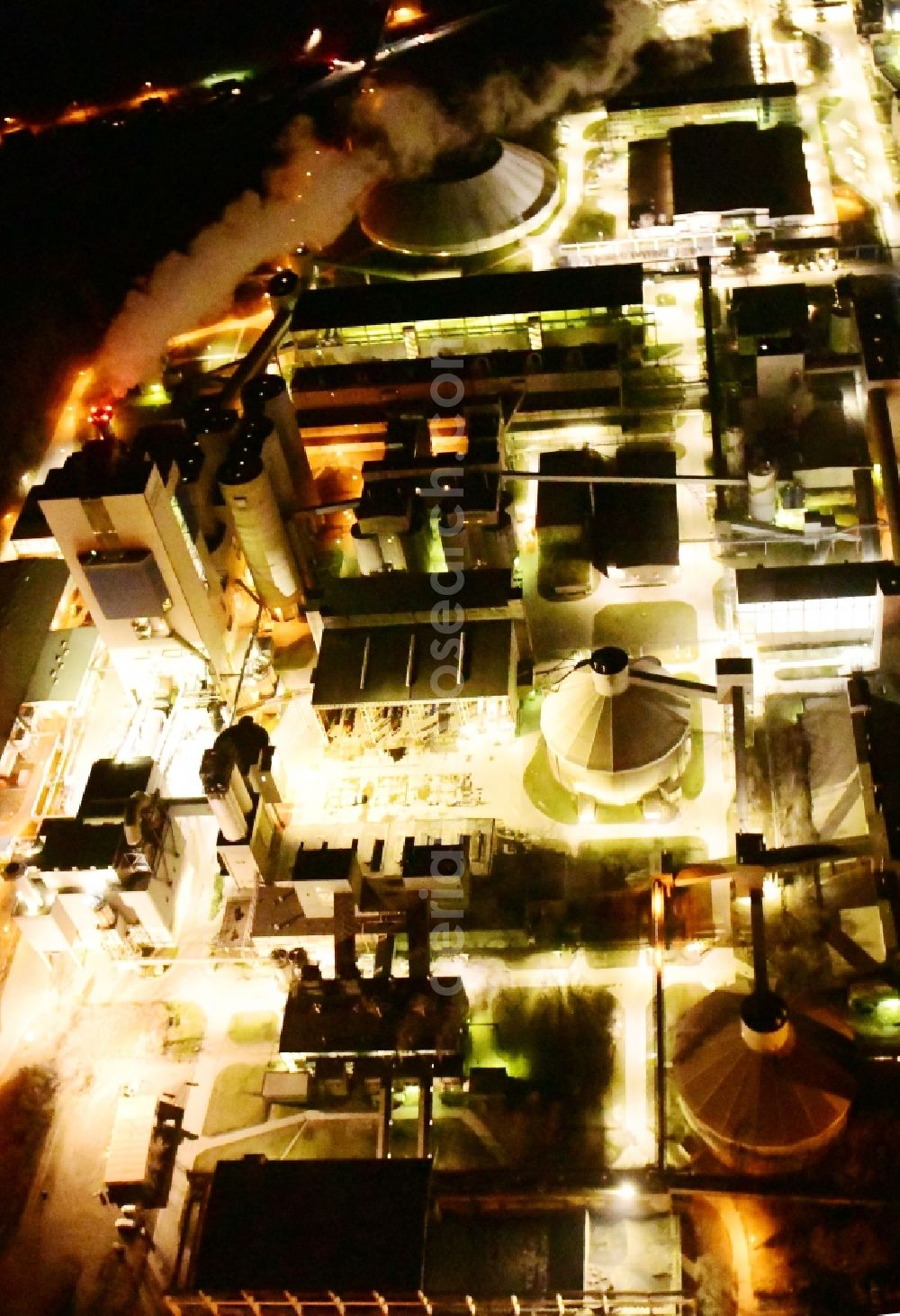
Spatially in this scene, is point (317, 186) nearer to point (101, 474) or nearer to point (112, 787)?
point (101, 474)

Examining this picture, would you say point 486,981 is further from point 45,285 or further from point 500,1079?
point 45,285

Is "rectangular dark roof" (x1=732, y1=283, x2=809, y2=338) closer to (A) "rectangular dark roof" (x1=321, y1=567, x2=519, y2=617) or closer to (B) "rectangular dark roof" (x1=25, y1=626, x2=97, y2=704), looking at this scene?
(A) "rectangular dark roof" (x1=321, y1=567, x2=519, y2=617)

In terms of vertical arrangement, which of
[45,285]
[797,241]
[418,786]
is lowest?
[418,786]

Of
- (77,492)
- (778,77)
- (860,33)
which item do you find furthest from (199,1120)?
(860,33)

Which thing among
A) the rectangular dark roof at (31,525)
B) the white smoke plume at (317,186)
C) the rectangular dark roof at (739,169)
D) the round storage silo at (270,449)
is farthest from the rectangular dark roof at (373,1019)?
the rectangular dark roof at (739,169)

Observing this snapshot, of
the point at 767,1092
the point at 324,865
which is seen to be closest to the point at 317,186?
the point at 324,865

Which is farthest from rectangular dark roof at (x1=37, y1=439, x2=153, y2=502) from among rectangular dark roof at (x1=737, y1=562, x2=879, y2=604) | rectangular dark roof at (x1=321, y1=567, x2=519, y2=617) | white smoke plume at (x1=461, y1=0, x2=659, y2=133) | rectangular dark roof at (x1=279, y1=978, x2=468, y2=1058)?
white smoke plume at (x1=461, y1=0, x2=659, y2=133)

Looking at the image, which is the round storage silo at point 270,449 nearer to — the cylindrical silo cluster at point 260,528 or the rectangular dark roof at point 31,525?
the cylindrical silo cluster at point 260,528
